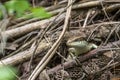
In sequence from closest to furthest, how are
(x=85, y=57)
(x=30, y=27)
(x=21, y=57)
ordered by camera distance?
(x=85, y=57), (x=21, y=57), (x=30, y=27)

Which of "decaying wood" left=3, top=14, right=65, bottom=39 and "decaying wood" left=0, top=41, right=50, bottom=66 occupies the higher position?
"decaying wood" left=3, top=14, right=65, bottom=39

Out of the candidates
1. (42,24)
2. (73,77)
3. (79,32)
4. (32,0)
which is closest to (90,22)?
(79,32)

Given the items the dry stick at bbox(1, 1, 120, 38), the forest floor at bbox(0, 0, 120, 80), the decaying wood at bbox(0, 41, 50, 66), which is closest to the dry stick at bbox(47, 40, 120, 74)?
the forest floor at bbox(0, 0, 120, 80)

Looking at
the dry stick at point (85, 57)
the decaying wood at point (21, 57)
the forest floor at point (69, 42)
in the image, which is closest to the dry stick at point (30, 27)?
the forest floor at point (69, 42)

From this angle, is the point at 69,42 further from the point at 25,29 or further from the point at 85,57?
the point at 25,29

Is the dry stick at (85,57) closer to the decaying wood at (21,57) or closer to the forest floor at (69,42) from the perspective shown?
the forest floor at (69,42)

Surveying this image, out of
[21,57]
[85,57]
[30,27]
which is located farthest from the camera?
[30,27]

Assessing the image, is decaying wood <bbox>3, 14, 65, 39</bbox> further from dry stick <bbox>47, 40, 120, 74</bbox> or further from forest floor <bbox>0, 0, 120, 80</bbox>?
dry stick <bbox>47, 40, 120, 74</bbox>

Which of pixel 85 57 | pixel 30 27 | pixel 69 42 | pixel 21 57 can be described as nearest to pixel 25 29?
pixel 30 27

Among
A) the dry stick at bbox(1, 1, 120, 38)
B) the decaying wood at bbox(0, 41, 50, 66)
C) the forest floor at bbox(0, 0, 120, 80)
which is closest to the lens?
the forest floor at bbox(0, 0, 120, 80)

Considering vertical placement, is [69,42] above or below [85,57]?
above

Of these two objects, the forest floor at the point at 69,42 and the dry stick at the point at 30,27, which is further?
the dry stick at the point at 30,27

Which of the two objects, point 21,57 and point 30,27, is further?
point 30,27

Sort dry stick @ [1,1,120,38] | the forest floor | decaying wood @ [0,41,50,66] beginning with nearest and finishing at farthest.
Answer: the forest floor
decaying wood @ [0,41,50,66]
dry stick @ [1,1,120,38]
